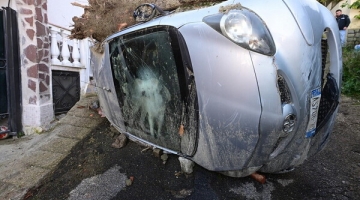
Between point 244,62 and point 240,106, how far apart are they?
0.84ft

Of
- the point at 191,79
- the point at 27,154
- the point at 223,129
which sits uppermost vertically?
the point at 191,79

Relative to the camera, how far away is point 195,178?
194 centimetres

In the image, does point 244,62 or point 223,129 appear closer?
point 244,62

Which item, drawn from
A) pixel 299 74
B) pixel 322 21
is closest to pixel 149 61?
pixel 299 74

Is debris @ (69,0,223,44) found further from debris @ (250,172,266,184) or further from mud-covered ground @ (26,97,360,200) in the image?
debris @ (250,172,266,184)

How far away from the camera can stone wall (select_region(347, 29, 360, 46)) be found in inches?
262

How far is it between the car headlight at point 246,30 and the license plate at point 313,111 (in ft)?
1.30

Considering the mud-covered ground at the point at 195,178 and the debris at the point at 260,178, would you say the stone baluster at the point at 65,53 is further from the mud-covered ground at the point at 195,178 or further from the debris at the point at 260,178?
the debris at the point at 260,178

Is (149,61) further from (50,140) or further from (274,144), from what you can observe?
(50,140)

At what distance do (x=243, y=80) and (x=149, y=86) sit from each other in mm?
815

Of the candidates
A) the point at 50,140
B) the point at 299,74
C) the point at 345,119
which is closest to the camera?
the point at 299,74

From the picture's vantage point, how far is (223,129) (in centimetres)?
140

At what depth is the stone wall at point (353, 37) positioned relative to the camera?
665 cm

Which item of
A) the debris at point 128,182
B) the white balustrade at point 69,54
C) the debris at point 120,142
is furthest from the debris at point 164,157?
the white balustrade at point 69,54
